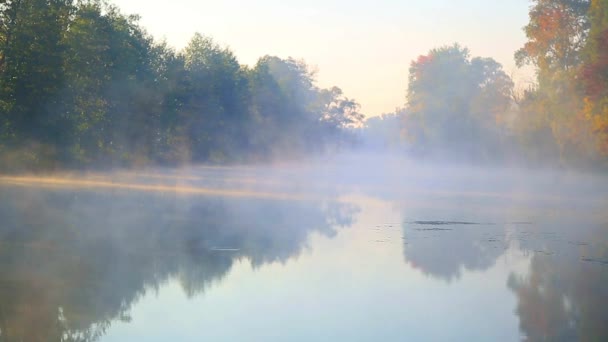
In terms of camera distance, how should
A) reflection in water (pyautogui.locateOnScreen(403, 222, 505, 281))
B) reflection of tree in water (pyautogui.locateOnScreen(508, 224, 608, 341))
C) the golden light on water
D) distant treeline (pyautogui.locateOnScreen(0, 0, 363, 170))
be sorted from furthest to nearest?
distant treeline (pyautogui.locateOnScreen(0, 0, 363, 170)) < the golden light on water < reflection in water (pyautogui.locateOnScreen(403, 222, 505, 281)) < reflection of tree in water (pyautogui.locateOnScreen(508, 224, 608, 341))

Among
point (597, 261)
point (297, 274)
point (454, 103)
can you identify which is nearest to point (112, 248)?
point (297, 274)

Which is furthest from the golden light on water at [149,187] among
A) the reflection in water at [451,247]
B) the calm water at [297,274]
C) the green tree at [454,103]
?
the green tree at [454,103]

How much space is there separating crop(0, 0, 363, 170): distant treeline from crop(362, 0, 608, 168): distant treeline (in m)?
24.4

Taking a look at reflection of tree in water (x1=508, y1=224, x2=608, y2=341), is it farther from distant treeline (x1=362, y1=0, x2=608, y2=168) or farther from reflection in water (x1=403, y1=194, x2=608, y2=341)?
distant treeline (x1=362, y1=0, x2=608, y2=168)

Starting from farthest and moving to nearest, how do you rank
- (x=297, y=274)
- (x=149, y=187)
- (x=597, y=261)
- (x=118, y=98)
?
(x=118, y=98) < (x=149, y=187) < (x=597, y=261) < (x=297, y=274)

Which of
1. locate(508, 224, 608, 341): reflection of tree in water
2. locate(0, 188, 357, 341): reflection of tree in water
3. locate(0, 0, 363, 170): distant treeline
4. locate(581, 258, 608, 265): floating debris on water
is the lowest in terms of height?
locate(0, 188, 357, 341): reflection of tree in water

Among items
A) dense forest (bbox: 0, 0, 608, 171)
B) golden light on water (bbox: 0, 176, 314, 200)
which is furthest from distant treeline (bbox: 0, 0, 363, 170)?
golden light on water (bbox: 0, 176, 314, 200)

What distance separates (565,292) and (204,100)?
69593 mm

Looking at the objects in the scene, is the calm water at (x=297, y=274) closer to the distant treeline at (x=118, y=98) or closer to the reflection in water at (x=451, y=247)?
the reflection in water at (x=451, y=247)

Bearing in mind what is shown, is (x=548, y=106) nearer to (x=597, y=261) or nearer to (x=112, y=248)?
(x=597, y=261)

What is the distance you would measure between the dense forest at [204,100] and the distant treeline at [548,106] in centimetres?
11

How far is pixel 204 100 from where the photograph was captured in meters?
79.1

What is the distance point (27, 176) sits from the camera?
140 feet

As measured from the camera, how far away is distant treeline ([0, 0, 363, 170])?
4047 cm
